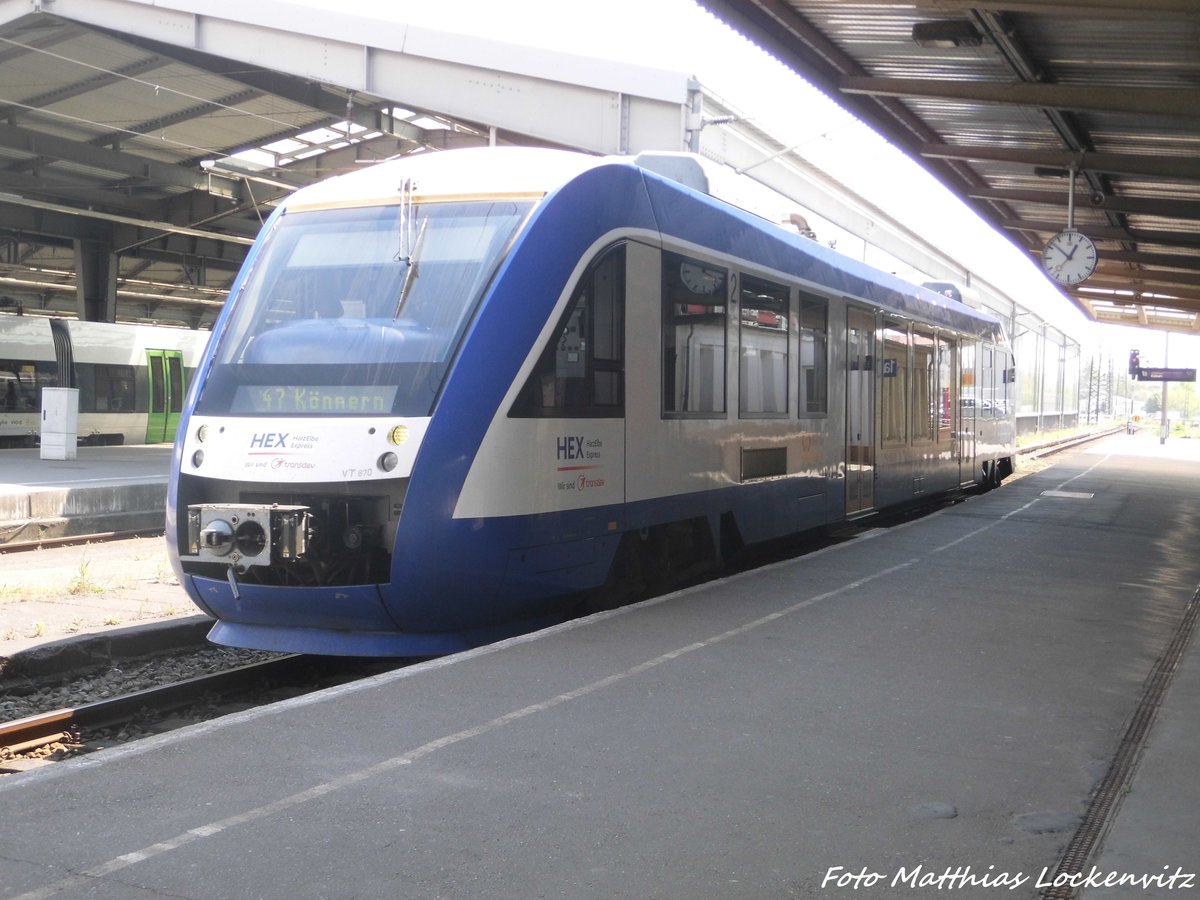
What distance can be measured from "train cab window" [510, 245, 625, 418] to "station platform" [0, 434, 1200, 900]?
1.39 m

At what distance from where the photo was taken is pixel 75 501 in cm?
1662

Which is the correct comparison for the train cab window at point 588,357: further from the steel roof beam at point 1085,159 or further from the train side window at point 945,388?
the train side window at point 945,388

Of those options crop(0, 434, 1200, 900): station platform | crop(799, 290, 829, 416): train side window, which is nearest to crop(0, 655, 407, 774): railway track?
crop(0, 434, 1200, 900): station platform

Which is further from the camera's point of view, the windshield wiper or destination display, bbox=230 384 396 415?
the windshield wiper

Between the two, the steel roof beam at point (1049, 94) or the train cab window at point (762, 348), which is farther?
the steel roof beam at point (1049, 94)

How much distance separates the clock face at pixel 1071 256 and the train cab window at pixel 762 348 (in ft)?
23.2

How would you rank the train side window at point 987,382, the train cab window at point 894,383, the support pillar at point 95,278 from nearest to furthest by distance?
1. the train cab window at point 894,383
2. the train side window at point 987,382
3. the support pillar at point 95,278

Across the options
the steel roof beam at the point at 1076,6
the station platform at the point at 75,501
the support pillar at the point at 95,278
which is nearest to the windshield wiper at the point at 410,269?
the steel roof beam at the point at 1076,6

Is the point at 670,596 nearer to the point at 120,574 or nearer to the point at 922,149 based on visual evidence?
the point at 120,574

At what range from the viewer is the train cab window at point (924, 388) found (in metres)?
16.1

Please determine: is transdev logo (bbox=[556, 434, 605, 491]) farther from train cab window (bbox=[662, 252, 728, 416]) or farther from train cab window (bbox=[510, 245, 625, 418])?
train cab window (bbox=[662, 252, 728, 416])

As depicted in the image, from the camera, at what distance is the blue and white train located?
709 cm

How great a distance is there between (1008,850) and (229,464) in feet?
16.5

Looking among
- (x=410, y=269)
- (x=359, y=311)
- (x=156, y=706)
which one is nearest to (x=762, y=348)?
(x=410, y=269)
